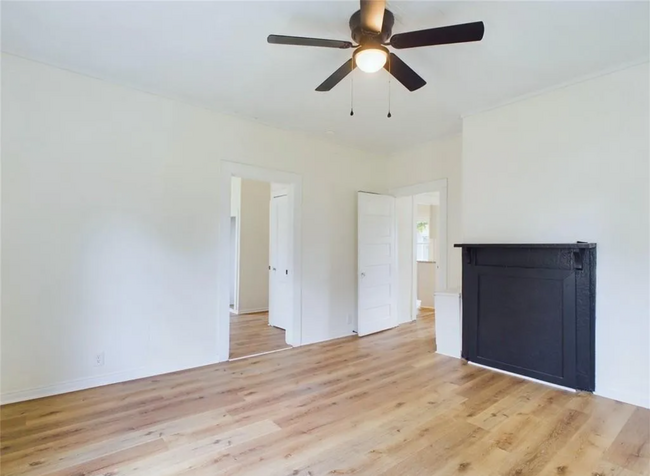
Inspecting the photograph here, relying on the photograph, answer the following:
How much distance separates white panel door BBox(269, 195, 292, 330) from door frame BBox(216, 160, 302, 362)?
2.45ft

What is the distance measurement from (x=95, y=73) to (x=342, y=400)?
369 cm

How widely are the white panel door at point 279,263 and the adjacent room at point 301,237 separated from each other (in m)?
0.85

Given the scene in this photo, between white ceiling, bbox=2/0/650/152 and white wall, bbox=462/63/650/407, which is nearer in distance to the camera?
white ceiling, bbox=2/0/650/152

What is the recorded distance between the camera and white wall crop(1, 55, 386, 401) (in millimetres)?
2943

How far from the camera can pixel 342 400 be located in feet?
9.88

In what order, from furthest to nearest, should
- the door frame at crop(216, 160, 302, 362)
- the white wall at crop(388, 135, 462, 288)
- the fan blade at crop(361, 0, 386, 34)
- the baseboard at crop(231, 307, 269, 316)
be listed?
the baseboard at crop(231, 307, 269, 316) → the white wall at crop(388, 135, 462, 288) → the door frame at crop(216, 160, 302, 362) → the fan blade at crop(361, 0, 386, 34)

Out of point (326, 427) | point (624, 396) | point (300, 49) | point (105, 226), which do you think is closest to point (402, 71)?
point (300, 49)

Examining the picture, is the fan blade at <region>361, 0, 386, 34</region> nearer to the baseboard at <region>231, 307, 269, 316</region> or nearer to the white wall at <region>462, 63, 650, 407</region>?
the white wall at <region>462, 63, 650, 407</region>

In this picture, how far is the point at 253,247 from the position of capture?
7148 mm

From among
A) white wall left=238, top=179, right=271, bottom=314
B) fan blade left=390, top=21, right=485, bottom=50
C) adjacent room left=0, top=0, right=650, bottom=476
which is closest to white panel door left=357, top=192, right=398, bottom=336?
adjacent room left=0, top=0, right=650, bottom=476

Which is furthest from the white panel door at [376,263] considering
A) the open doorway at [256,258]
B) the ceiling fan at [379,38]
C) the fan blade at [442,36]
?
the fan blade at [442,36]

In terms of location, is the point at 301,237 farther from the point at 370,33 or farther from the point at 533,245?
the point at 370,33

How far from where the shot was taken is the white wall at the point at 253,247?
7.00 m

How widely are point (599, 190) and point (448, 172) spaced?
200cm
